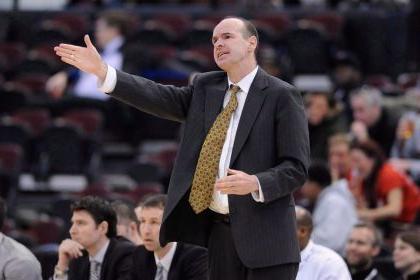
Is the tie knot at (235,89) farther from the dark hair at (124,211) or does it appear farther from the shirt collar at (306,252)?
the dark hair at (124,211)

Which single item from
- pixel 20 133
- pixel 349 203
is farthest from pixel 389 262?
pixel 20 133

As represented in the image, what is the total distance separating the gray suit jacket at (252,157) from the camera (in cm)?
476

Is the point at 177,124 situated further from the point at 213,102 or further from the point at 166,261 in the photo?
the point at 213,102

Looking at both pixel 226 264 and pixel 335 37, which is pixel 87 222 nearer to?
pixel 226 264

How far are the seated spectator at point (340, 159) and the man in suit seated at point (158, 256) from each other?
3107mm

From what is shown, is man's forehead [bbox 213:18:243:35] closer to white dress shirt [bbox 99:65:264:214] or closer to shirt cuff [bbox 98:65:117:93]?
white dress shirt [bbox 99:65:264:214]

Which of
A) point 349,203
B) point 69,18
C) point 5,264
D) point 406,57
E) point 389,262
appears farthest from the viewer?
point 69,18

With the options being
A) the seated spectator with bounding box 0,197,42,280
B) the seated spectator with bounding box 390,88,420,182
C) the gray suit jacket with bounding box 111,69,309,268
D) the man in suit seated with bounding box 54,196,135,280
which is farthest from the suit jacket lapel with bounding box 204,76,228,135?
the seated spectator with bounding box 390,88,420,182

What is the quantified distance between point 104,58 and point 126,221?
5.42 m

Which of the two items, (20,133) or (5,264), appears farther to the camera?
(20,133)

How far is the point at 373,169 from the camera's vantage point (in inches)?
355

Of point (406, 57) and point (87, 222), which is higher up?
Result: point (406, 57)

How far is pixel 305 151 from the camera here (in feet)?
15.8

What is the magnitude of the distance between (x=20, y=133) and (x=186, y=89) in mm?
6427
